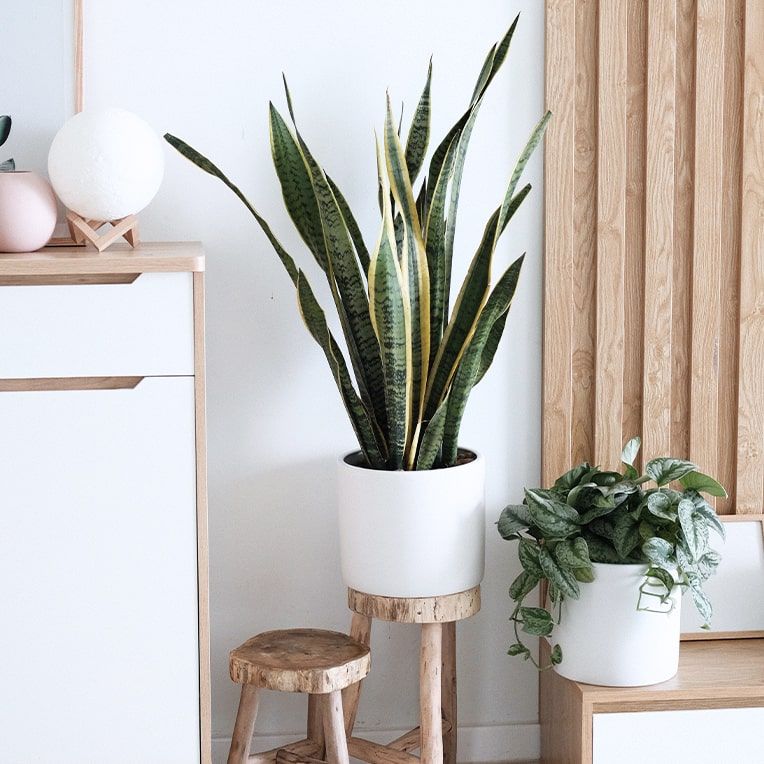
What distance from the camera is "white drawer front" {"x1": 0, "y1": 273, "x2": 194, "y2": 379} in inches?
65.2

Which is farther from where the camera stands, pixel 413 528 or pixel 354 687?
pixel 354 687

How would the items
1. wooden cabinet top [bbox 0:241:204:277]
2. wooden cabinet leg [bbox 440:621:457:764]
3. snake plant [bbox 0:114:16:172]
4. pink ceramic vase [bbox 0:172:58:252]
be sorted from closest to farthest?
wooden cabinet top [bbox 0:241:204:277] → pink ceramic vase [bbox 0:172:58:252] → snake plant [bbox 0:114:16:172] → wooden cabinet leg [bbox 440:621:457:764]

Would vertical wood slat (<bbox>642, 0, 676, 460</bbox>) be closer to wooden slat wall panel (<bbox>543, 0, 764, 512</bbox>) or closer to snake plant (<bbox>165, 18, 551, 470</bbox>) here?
wooden slat wall panel (<bbox>543, 0, 764, 512</bbox>)

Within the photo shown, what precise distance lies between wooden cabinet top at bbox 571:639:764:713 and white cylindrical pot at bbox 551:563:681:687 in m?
0.02

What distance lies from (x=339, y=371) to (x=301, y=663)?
0.52m

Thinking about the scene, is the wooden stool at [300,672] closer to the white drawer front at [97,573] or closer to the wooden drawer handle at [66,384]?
the white drawer front at [97,573]

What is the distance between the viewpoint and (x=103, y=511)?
1.73m

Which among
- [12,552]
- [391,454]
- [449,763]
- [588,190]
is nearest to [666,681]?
[449,763]

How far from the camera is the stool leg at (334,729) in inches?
72.6

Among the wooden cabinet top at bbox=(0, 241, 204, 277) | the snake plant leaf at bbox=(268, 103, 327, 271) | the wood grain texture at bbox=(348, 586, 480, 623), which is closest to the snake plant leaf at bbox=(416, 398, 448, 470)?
the wood grain texture at bbox=(348, 586, 480, 623)

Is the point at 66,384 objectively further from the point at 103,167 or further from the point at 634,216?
the point at 634,216

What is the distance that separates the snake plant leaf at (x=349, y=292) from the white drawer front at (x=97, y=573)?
35 centimetres

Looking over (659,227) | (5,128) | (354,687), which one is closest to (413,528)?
(354,687)

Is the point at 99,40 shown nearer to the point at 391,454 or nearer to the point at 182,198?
the point at 182,198
